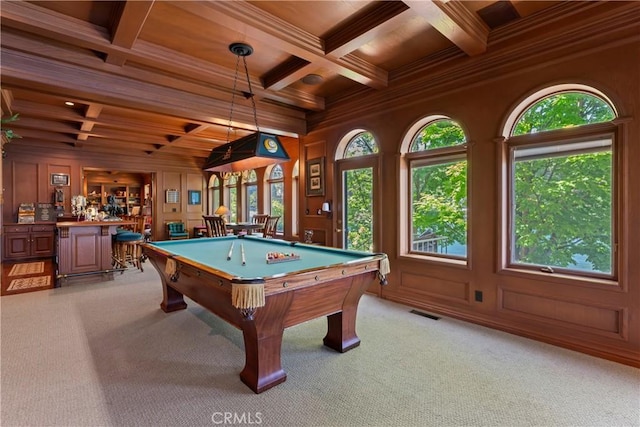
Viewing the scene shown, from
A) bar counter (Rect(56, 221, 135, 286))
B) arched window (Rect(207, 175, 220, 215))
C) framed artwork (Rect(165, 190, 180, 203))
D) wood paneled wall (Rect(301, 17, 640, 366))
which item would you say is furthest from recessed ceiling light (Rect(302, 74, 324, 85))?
framed artwork (Rect(165, 190, 180, 203))

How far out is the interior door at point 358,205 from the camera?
4.66m

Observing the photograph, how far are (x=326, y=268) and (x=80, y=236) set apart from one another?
16.8 ft

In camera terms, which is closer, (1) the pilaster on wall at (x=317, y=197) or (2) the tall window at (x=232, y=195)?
(1) the pilaster on wall at (x=317, y=197)

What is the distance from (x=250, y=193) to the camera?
8.63 m

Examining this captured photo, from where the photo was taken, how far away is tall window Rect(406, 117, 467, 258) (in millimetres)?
3791

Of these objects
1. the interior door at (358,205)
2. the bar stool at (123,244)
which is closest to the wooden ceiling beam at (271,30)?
the interior door at (358,205)

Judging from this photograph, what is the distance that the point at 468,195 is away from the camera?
354cm

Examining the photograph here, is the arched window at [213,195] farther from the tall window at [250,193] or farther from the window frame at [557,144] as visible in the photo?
the window frame at [557,144]

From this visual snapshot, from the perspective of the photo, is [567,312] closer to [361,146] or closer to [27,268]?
[361,146]

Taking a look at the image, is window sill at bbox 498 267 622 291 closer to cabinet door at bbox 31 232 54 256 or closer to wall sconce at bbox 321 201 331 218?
wall sconce at bbox 321 201 331 218

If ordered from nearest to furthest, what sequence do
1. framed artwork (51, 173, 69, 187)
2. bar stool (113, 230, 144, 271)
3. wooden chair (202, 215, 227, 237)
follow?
wooden chair (202, 215, 227, 237), bar stool (113, 230, 144, 271), framed artwork (51, 173, 69, 187)

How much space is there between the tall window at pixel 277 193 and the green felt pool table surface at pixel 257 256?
305cm

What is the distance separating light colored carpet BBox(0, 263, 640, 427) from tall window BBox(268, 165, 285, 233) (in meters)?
4.04

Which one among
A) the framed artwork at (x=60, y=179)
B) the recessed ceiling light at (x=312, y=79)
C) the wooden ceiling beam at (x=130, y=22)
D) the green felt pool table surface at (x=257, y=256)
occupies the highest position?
the recessed ceiling light at (x=312, y=79)
